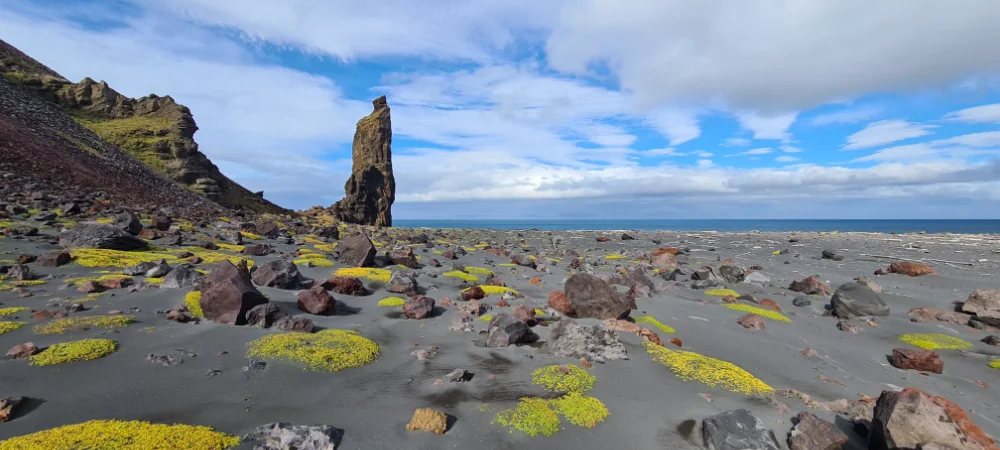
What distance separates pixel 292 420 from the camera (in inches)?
187

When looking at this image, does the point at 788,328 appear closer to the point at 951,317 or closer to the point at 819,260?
the point at 951,317

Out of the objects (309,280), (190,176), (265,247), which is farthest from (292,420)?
(190,176)

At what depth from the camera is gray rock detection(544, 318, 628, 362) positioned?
23.4 feet

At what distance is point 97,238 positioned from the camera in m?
11.7

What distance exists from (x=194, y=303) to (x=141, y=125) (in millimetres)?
53203

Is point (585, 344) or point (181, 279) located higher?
point (181, 279)

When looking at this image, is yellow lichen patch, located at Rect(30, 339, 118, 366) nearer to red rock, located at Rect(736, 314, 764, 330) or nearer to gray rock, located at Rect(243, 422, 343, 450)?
gray rock, located at Rect(243, 422, 343, 450)

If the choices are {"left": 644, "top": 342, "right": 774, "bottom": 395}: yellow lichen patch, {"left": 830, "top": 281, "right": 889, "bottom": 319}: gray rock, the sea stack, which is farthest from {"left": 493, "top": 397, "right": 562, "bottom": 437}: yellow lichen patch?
the sea stack

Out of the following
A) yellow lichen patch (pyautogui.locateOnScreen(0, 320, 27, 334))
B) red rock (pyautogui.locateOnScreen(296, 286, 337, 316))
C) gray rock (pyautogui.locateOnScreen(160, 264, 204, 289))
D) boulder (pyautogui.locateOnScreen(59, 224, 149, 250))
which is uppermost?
boulder (pyautogui.locateOnScreen(59, 224, 149, 250))

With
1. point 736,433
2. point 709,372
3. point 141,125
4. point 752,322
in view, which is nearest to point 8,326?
point 736,433

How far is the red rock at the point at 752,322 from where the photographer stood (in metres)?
10.2

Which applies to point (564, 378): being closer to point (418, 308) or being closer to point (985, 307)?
point (418, 308)

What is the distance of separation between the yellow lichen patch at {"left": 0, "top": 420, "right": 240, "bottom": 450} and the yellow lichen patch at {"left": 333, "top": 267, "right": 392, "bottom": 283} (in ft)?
25.6

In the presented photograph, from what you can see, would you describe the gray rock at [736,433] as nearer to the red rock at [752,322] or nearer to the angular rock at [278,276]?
the red rock at [752,322]
